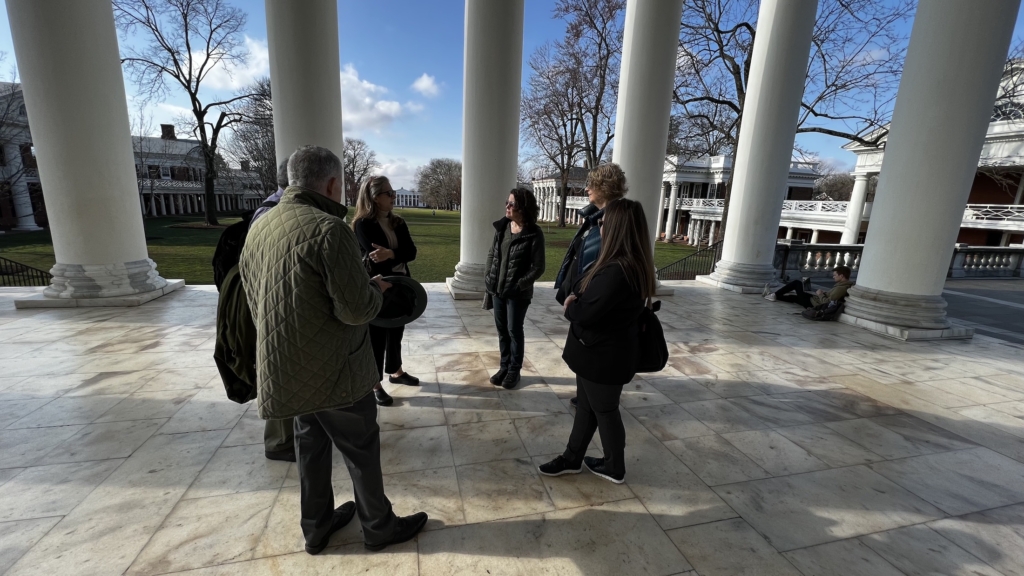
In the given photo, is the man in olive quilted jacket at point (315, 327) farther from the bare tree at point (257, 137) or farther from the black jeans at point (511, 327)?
the bare tree at point (257, 137)

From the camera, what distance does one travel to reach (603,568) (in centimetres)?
256

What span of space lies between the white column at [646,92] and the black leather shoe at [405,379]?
6600 millimetres

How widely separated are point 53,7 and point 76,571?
31.0 feet

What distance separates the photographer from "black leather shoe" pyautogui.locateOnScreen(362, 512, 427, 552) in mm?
2652

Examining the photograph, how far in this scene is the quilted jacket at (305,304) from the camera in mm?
2137

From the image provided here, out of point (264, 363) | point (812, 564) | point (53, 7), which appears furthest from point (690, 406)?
point (53, 7)

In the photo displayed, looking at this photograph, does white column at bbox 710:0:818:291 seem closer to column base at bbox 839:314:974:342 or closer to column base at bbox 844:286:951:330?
column base at bbox 844:286:951:330

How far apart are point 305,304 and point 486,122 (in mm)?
7539

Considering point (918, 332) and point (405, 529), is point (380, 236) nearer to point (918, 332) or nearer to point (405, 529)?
point (405, 529)

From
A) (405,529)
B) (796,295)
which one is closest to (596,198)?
(405,529)

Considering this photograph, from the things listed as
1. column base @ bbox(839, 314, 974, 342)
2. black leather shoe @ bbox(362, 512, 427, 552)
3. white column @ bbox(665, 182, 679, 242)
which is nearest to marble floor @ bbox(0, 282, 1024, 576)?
black leather shoe @ bbox(362, 512, 427, 552)

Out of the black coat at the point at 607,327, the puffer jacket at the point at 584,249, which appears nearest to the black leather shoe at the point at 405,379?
the puffer jacket at the point at 584,249

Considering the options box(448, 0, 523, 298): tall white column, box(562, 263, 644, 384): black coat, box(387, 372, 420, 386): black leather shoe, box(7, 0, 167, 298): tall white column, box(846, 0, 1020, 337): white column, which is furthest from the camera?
box(448, 0, 523, 298): tall white column

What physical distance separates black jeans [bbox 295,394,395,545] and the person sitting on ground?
9.84m
